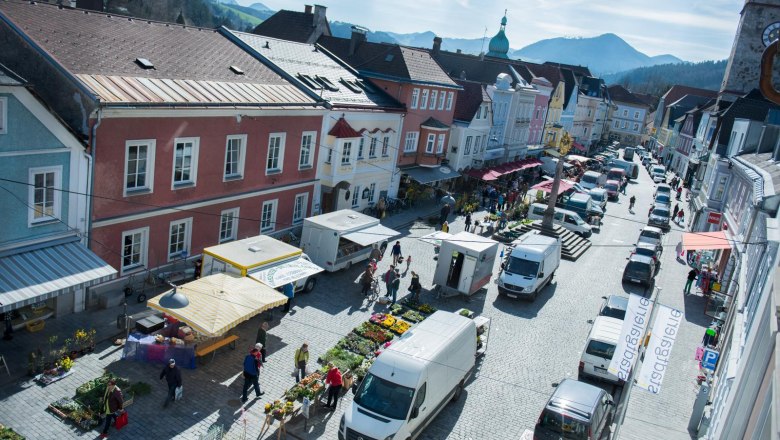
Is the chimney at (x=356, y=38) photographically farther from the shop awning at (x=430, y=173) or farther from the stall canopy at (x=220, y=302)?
the stall canopy at (x=220, y=302)

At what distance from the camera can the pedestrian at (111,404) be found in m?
13.6

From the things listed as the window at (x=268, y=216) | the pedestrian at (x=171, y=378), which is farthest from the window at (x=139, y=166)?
the pedestrian at (x=171, y=378)

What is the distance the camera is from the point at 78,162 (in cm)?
1845

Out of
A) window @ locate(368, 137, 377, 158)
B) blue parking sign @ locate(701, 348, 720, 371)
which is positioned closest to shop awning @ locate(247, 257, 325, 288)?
window @ locate(368, 137, 377, 158)

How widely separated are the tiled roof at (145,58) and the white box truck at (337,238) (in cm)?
593

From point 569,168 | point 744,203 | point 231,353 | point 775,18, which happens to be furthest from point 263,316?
point 775,18

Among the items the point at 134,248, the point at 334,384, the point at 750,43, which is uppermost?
the point at 750,43

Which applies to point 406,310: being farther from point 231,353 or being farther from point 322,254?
point 231,353

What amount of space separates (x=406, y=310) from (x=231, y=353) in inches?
309

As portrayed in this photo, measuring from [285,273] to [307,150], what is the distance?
9.77 m

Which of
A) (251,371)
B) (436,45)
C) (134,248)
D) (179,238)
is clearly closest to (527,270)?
(251,371)

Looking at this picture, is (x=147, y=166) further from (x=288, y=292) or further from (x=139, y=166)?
(x=288, y=292)

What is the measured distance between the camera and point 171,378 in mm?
15102

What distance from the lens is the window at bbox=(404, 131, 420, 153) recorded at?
39691 millimetres
